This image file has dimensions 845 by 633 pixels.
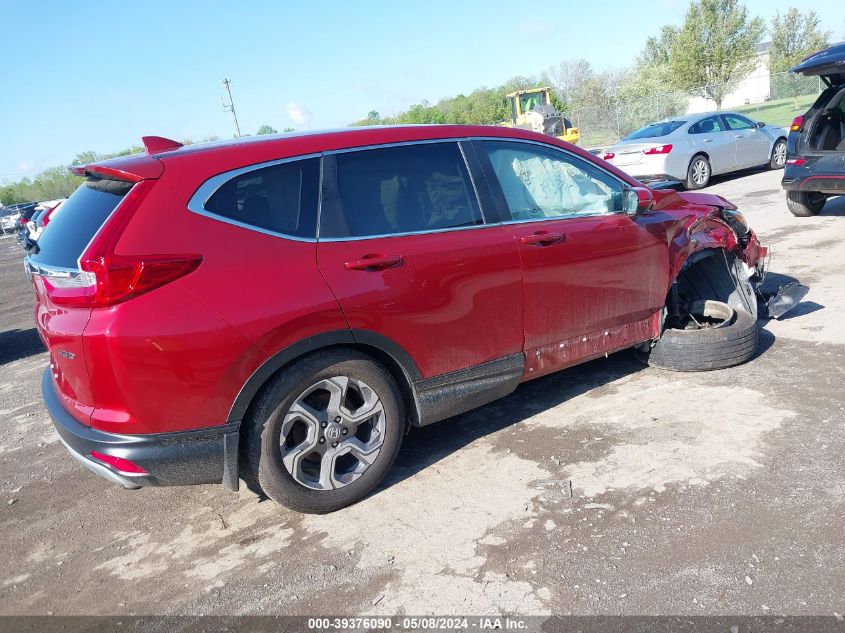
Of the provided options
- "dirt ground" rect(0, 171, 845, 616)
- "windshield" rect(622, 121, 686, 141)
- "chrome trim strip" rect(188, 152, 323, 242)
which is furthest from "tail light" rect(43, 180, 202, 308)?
"windshield" rect(622, 121, 686, 141)

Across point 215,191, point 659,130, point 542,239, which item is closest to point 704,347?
point 542,239

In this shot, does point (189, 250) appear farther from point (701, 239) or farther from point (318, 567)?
point (701, 239)

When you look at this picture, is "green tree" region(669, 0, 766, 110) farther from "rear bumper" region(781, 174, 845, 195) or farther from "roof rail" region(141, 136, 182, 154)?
"roof rail" region(141, 136, 182, 154)

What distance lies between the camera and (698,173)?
14383 mm

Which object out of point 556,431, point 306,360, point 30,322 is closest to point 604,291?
point 556,431

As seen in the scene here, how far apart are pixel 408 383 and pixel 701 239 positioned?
2.58m

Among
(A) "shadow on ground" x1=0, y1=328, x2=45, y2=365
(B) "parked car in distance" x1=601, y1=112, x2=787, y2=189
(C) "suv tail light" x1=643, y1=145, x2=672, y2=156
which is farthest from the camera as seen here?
(B) "parked car in distance" x1=601, y1=112, x2=787, y2=189

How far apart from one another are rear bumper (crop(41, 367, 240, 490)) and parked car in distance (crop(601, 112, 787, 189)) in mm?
12018

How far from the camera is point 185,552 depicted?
3252 mm

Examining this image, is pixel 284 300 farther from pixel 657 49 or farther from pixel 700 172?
pixel 657 49

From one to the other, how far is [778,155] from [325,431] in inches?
636

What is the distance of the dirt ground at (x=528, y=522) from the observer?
271cm

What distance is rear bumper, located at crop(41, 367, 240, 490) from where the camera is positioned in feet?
9.63

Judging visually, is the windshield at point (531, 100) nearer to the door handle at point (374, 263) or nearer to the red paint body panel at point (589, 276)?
the red paint body panel at point (589, 276)
